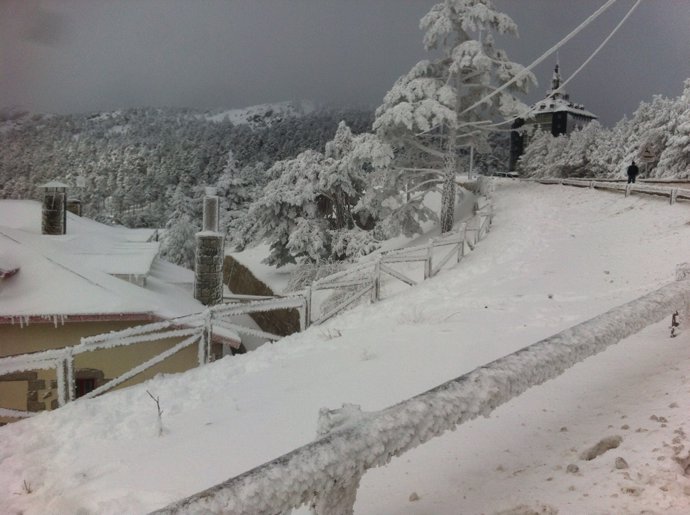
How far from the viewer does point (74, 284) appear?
833 cm

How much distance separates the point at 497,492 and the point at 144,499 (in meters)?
1.94

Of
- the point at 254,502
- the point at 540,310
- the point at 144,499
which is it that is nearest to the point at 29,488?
the point at 144,499

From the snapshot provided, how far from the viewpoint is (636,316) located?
2412 mm

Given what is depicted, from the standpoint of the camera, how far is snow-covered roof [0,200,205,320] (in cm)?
787

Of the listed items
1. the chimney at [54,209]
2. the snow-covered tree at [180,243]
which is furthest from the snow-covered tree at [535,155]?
the chimney at [54,209]

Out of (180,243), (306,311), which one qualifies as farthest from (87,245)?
(180,243)

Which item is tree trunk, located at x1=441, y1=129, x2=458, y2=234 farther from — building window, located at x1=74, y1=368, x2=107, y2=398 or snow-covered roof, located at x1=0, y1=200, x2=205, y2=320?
building window, located at x1=74, y1=368, x2=107, y2=398

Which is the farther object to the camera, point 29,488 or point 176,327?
point 176,327

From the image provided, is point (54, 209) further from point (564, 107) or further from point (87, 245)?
point (564, 107)

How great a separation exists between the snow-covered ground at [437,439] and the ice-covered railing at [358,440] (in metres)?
0.40

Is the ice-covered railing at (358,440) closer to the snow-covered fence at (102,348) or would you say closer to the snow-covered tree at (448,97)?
the snow-covered fence at (102,348)

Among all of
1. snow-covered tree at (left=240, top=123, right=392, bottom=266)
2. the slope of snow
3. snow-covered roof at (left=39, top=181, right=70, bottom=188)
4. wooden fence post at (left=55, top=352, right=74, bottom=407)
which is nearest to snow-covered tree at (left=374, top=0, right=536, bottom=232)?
snow-covered tree at (left=240, top=123, right=392, bottom=266)

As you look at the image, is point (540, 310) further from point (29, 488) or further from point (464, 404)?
point (29, 488)

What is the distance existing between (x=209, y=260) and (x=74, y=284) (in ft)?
12.2
